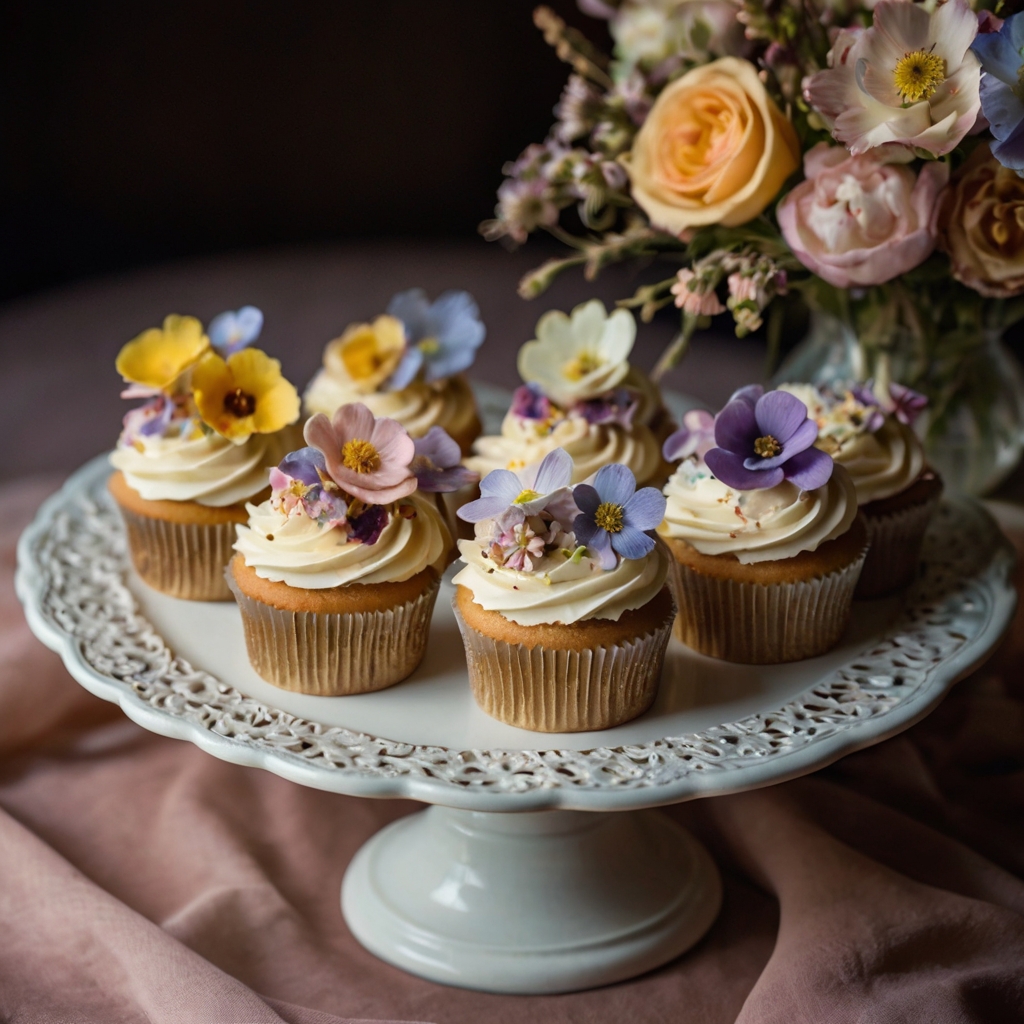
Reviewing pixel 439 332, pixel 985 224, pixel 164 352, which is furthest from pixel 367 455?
pixel 985 224

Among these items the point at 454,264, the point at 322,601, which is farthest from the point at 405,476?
the point at 454,264

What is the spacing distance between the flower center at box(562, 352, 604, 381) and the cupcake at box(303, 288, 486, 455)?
0.19 m

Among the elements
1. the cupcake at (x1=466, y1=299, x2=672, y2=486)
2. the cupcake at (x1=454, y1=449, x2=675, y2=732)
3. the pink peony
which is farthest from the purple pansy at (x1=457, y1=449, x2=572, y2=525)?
the pink peony

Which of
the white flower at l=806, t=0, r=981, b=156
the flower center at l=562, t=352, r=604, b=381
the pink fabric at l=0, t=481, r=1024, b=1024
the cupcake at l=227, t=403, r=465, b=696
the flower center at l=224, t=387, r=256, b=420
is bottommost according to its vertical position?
the pink fabric at l=0, t=481, r=1024, b=1024

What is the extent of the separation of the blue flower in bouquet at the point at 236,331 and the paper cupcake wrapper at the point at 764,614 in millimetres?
770

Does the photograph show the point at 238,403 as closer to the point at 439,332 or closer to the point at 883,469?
the point at 439,332

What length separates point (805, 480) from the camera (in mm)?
1772

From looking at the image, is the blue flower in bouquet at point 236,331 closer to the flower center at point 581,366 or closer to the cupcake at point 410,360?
the cupcake at point 410,360

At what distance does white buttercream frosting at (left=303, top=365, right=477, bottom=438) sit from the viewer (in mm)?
2246

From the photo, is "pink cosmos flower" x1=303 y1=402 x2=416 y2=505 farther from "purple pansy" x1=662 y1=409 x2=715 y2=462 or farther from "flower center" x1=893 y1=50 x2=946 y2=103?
"flower center" x1=893 y1=50 x2=946 y2=103

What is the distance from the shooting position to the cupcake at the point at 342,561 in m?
1.74

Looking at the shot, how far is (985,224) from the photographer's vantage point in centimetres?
187

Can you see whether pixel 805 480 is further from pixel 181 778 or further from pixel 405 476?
pixel 181 778

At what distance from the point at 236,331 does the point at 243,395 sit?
16cm
